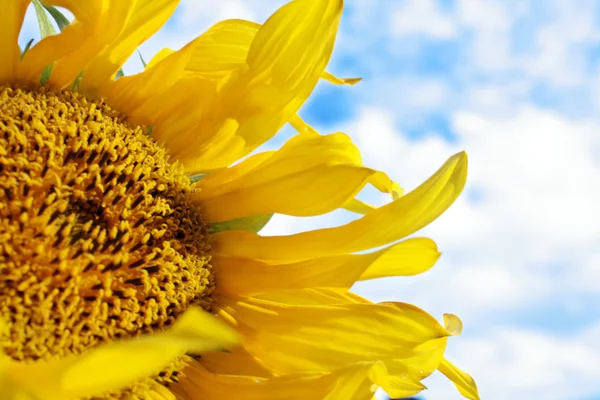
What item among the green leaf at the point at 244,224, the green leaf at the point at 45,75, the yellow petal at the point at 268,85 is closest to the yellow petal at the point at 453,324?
the green leaf at the point at 244,224

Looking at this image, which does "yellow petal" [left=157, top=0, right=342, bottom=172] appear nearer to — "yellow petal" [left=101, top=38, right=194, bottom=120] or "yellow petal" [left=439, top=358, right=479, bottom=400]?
"yellow petal" [left=101, top=38, right=194, bottom=120]

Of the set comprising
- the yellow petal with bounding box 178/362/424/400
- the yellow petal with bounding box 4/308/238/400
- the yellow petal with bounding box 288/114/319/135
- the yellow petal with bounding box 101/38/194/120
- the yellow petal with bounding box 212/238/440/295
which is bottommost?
the yellow petal with bounding box 4/308/238/400

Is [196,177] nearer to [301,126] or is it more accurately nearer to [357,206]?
[301,126]

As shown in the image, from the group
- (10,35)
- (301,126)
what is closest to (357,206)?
(301,126)

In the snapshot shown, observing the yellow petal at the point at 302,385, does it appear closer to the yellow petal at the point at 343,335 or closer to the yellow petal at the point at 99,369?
the yellow petal at the point at 343,335

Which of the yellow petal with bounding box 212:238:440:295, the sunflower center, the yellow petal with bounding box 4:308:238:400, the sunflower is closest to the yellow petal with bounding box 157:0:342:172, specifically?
the sunflower

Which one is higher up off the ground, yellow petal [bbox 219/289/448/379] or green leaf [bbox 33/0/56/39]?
green leaf [bbox 33/0/56/39]
